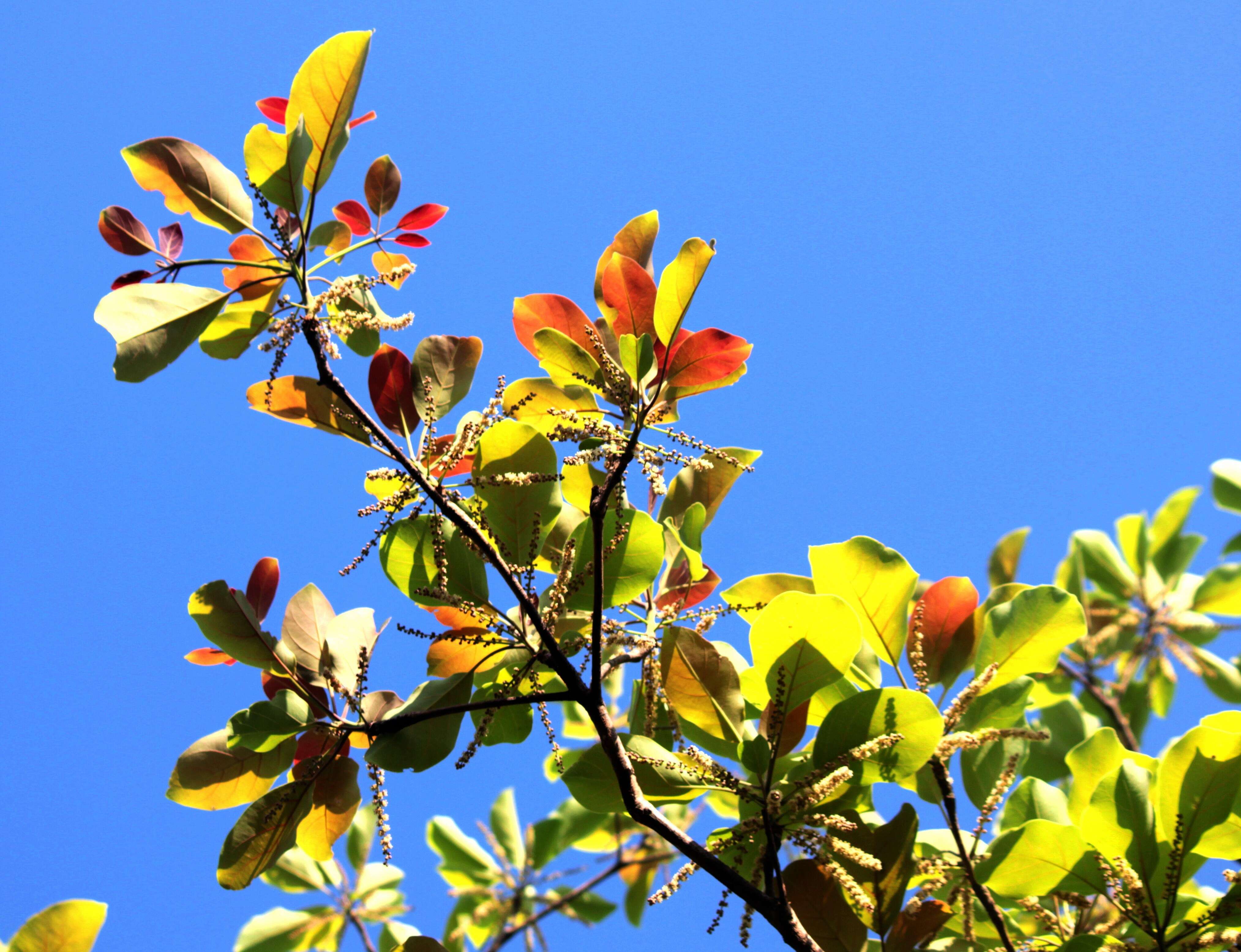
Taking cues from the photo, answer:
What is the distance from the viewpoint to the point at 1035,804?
176 cm

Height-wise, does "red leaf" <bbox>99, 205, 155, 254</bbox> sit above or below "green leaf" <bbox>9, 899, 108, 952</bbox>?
above

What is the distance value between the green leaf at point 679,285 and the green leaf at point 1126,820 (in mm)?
1003

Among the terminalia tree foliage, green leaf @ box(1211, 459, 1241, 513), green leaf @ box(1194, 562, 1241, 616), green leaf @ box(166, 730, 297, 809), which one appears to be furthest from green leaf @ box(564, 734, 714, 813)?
green leaf @ box(1194, 562, 1241, 616)

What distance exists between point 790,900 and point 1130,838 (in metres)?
0.56

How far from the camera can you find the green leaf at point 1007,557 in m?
3.06

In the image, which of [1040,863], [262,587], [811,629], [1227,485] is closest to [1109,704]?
[1227,485]

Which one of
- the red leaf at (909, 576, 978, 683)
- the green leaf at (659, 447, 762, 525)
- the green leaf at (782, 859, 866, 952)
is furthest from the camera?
the green leaf at (659, 447, 762, 525)

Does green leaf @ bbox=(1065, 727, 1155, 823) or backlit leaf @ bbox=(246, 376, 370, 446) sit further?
green leaf @ bbox=(1065, 727, 1155, 823)

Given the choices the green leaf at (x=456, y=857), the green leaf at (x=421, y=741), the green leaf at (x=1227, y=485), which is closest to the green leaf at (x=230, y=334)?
the green leaf at (x=421, y=741)

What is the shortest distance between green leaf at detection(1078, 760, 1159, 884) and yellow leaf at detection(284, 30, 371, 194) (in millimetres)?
1600

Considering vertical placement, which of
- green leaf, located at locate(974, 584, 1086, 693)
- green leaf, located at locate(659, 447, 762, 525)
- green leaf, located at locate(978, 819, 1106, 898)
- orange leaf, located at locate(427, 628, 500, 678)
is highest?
green leaf, located at locate(659, 447, 762, 525)

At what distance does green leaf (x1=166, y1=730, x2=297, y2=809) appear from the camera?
1377 mm

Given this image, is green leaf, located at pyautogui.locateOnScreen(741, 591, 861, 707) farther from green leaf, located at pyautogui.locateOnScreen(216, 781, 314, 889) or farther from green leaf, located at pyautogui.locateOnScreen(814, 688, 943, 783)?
green leaf, located at pyautogui.locateOnScreen(216, 781, 314, 889)

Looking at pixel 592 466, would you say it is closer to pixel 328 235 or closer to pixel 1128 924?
pixel 328 235
